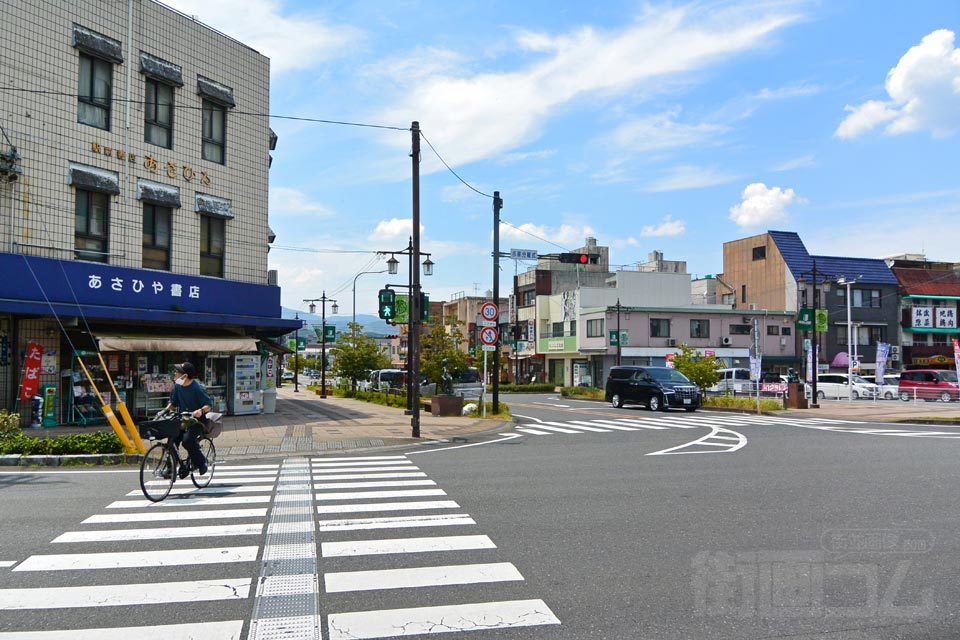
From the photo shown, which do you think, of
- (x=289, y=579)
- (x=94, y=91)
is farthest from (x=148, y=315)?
(x=289, y=579)

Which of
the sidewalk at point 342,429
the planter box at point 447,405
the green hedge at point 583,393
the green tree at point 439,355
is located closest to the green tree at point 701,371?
the sidewalk at point 342,429

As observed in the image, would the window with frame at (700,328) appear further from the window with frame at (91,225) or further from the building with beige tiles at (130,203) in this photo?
the window with frame at (91,225)

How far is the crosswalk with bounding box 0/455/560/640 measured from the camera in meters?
5.03

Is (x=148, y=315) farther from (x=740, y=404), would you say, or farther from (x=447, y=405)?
(x=740, y=404)

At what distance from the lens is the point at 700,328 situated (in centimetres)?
5578

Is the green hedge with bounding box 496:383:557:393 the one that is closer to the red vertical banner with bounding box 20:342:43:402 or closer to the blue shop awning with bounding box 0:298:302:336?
the blue shop awning with bounding box 0:298:302:336

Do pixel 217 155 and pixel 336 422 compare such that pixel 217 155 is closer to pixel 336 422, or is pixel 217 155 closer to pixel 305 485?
pixel 336 422

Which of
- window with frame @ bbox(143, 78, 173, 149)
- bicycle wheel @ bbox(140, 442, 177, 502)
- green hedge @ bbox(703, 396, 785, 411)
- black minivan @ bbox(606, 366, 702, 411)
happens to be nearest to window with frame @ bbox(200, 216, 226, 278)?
window with frame @ bbox(143, 78, 173, 149)

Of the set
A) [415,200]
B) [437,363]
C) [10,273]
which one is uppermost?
[415,200]

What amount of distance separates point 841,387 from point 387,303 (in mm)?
28969

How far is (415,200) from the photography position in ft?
62.8

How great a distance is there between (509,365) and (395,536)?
215ft

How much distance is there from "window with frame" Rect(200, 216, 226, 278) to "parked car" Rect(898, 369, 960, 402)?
32.8 m

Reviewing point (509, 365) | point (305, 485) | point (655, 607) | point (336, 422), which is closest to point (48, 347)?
point (336, 422)
